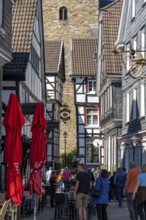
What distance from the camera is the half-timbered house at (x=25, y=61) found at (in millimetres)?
29266

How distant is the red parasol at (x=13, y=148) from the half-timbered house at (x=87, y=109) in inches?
1635

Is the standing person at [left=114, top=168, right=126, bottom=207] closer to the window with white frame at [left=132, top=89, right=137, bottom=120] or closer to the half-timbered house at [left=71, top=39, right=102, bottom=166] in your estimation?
the window with white frame at [left=132, top=89, right=137, bottom=120]

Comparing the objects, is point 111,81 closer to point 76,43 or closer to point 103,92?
point 103,92

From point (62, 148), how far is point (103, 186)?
143 ft

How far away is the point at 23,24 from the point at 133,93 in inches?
266

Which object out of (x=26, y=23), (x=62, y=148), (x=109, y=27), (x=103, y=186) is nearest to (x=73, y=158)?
(x=62, y=148)

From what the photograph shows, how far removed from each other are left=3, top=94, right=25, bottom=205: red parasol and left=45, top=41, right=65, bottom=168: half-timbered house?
34618 millimetres

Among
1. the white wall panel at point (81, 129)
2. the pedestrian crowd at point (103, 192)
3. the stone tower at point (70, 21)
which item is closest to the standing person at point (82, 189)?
the pedestrian crowd at point (103, 192)

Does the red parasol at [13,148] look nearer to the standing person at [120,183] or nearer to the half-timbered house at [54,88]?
the standing person at [120,183]

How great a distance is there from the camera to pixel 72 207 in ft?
70.8

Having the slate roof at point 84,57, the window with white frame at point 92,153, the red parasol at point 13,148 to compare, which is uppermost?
the slate roof at point 84,57

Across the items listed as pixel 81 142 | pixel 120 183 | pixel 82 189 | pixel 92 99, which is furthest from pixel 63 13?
pixel 82 189

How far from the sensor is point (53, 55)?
61.6 m

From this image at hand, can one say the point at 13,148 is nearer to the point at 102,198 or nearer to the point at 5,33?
the point at 102,198
